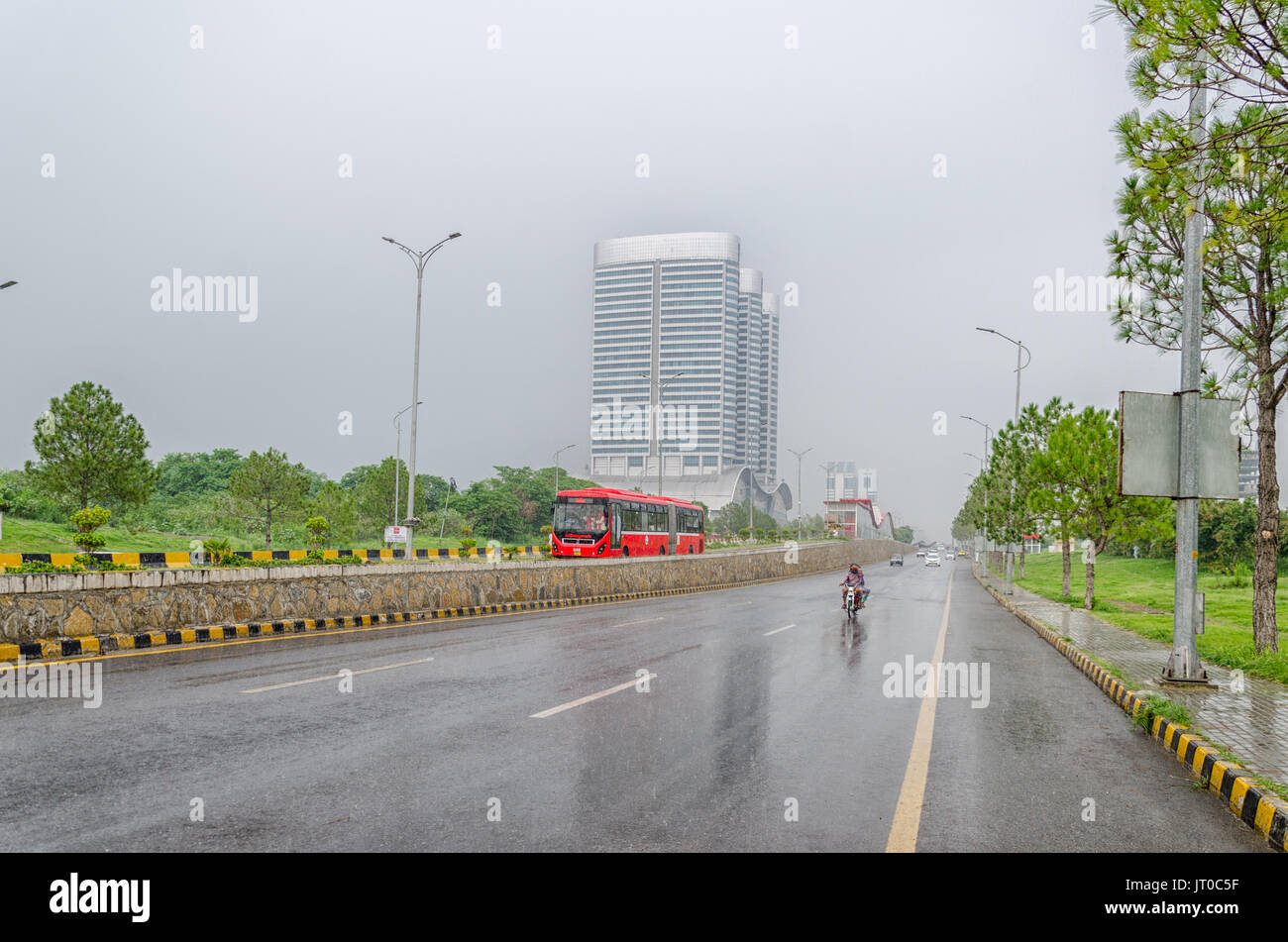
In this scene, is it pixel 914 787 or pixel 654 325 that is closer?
pixel 914 787

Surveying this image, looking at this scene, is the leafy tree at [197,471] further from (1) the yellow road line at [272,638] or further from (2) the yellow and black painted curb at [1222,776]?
(2) the yellow and black painted curb at [1222,776]

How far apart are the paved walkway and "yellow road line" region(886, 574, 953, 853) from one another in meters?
2.40

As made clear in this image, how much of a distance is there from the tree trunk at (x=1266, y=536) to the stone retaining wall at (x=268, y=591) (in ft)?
52.3

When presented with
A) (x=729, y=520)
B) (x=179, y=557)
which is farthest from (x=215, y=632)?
(x=729, y=520)

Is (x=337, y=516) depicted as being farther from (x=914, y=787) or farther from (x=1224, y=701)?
(x=914, y=787)

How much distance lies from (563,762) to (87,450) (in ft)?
131

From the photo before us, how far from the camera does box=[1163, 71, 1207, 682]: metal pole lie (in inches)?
420

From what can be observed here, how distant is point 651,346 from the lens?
635ft

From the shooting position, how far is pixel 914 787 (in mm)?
6273

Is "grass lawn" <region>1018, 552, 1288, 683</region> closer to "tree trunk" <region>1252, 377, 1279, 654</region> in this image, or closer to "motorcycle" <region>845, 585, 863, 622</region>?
"tree trunk" <region>1252, 377, 1279, 654</region>

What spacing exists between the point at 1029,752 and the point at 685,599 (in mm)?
20857

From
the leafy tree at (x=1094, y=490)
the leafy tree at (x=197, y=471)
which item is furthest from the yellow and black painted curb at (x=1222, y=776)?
the leafy tree at (x=197, y=471)
